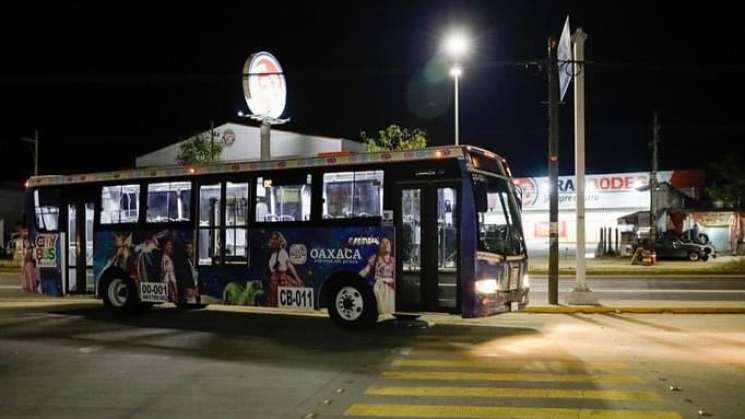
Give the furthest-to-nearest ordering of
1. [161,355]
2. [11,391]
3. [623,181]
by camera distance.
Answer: [623,181], [161,355], [11,391]

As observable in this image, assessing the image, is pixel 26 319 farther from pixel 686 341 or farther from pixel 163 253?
Answer: pixel 686 341

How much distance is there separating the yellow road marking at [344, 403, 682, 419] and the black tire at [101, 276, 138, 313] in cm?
987

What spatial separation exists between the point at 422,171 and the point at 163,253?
5.97 metres

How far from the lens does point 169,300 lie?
52.3 feet

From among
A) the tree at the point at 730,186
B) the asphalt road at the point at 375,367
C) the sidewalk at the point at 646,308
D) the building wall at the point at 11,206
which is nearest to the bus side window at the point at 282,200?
the asphalt road at the point at 375,367

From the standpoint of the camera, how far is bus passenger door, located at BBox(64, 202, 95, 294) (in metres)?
17.0

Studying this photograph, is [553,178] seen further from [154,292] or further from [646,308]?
[154,292]

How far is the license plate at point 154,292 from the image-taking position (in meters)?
16.0

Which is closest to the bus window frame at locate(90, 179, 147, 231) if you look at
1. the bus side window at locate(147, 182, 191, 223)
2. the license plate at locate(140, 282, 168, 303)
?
the bus side window at locate(147, 182, 191, 223)

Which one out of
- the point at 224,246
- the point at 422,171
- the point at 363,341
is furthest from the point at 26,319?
the point at 422,171

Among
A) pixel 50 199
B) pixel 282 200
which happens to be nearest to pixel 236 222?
pixel 282 200

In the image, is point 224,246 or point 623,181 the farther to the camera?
point 623,181

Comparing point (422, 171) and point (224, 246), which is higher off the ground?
point (422, 171)

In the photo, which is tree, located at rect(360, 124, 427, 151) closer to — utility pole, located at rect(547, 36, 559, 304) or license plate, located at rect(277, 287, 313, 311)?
utility pole, located at rect(547, 36, 559, 304)
